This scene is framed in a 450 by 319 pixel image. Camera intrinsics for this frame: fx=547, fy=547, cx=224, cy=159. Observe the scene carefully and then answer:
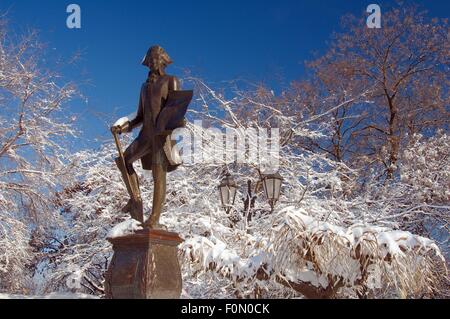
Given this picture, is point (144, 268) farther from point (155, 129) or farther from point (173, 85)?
point (173, 85)

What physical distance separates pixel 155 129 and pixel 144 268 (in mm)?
1592

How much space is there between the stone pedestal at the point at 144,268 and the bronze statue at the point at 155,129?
41 cm

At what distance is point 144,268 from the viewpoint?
5.55 m

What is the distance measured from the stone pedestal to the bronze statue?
408 millimetres

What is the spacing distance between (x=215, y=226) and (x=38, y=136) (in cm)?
549

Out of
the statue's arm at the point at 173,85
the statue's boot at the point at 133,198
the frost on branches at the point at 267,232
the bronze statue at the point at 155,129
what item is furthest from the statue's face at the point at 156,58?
the frost on branches at the point at 267,232

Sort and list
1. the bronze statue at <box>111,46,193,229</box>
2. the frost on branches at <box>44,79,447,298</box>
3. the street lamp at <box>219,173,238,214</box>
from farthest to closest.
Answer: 1. the street lamp at <box>219,173,238,214</box>
2. the frost on branches at <box>44,79,447,298</box>
3. the bronze statue at <box>111,46,193,229</box>

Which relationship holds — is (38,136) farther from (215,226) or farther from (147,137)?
(147,137)

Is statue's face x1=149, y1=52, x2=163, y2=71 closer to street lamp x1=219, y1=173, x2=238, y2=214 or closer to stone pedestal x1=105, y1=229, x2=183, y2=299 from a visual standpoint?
stone pedestal x1=105, y1=229, x2=183, y2=299

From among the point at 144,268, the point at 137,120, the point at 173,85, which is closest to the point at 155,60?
the point at 173,85

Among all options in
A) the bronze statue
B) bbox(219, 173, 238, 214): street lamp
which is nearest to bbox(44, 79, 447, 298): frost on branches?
bbox(219, 173, 238, 214): street lamp

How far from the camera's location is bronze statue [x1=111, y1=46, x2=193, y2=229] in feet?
20.1
